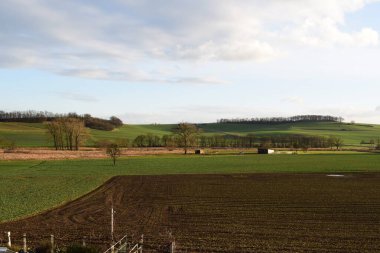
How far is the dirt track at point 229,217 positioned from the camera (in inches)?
969

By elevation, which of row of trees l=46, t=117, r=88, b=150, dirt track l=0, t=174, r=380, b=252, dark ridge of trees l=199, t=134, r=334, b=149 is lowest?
dirt track l=0, t=174, r=380, b=252

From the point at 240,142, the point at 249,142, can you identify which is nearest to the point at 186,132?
the point at 240,142

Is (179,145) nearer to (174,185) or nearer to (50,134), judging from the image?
(50,134)

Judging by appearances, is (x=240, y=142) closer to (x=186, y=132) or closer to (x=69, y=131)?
(x=186, y=132)

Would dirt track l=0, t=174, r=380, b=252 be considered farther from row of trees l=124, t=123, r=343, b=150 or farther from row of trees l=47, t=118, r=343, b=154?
row of trees l=124, t=123, r=343, b=150

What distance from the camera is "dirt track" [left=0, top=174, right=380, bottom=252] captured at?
24625mm

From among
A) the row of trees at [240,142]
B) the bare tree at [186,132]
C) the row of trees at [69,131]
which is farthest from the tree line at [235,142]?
the row of trees at [69,131]

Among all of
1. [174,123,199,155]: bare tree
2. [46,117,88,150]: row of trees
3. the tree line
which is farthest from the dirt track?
the tree line

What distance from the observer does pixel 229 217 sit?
31891 millimetres

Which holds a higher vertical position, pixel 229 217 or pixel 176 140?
pixel 176 140

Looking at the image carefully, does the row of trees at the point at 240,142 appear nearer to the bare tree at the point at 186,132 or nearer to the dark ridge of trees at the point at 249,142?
the dark ridge of trees at the point at 249,142

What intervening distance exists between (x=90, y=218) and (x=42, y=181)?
88.0 feet

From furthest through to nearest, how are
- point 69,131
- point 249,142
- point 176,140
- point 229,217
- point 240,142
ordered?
1. point 240,142
2. point 249,142
3. point 176,140
4. point 69,131
5. point 229,217

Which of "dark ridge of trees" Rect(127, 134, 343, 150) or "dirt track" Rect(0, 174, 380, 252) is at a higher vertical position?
"dark ridge of trees" Rect(127, 134, 343, 150)
